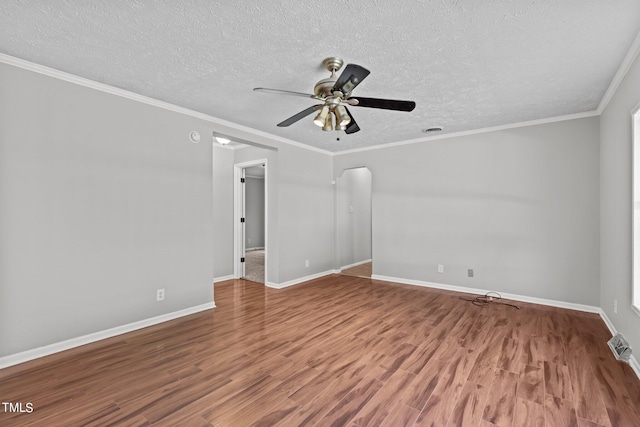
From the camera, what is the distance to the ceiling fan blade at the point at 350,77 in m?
1.95

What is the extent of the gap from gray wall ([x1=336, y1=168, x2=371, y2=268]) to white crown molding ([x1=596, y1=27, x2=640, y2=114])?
12.8ft

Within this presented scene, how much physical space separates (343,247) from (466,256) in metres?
2.47

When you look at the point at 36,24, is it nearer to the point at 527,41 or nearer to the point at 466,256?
the point at 527,41

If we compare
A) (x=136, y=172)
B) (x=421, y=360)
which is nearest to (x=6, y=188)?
(x=136, y=172)

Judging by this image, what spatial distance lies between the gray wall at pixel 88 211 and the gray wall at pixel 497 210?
324 cm

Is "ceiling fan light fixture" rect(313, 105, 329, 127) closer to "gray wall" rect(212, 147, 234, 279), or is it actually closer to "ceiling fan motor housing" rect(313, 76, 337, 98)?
"ceiling fan motor housing" rect(313, 76, 337, 98)

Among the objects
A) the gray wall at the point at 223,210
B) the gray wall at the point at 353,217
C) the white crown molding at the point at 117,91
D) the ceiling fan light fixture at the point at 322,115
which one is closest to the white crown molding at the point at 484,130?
the gray wall at the point at 353,217

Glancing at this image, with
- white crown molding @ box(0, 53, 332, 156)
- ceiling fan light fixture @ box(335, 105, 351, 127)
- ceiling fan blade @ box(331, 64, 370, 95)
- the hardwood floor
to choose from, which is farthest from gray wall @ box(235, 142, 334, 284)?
ceiling fan blade @ box(331, 64, 370, 95)

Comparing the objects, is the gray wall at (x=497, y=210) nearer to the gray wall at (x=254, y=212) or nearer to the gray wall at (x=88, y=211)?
the gray wall at (x=88, y=211)

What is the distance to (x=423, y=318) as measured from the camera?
3455 mm

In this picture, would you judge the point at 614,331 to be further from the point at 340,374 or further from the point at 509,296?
the point at 340,374

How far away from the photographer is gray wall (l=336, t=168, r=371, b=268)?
6.25 m

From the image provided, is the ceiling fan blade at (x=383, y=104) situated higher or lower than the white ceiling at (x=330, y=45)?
lower

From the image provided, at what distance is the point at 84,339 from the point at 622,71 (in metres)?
5.28
